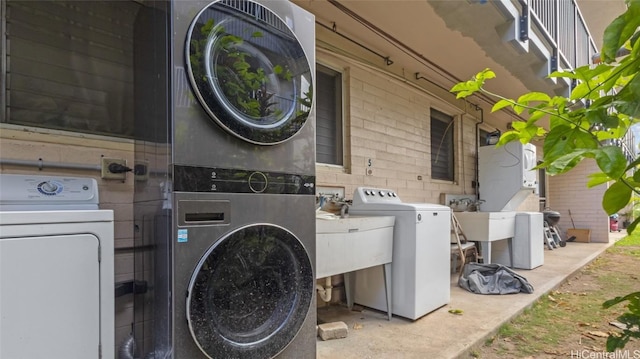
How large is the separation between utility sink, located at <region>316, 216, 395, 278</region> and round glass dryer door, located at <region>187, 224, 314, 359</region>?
2.07ft

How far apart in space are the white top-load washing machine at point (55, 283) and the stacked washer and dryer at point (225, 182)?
0.21 m

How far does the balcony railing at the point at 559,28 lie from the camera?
3.41m

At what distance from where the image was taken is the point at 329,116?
140 inches

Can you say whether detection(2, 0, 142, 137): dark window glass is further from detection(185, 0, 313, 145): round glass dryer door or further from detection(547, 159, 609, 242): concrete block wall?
detection(547, 159, 609, 242): concrete block wall

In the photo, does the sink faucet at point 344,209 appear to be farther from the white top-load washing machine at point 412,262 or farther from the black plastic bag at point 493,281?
the black plastic bag at point 493,281

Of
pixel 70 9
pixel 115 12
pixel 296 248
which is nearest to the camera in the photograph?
pixel 296 248

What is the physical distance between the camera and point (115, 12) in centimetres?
207

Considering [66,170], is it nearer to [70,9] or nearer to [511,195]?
[70,9]

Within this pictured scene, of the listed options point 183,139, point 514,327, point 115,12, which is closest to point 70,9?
point 115,12

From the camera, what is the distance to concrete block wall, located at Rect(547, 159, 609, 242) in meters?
8.28

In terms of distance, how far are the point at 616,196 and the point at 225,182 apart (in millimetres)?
1242

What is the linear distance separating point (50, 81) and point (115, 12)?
22.7 inches

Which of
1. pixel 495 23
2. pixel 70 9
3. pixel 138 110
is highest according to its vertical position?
pixel 495 23

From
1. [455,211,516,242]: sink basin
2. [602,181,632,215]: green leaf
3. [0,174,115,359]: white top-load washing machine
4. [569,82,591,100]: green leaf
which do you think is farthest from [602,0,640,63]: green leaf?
[455,211,516,242]: sink basin
